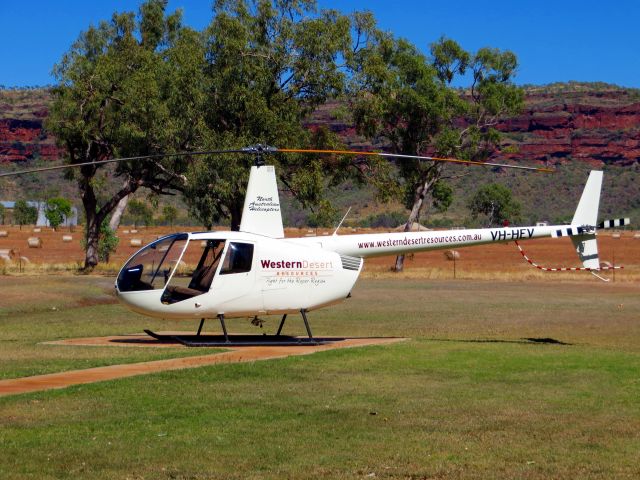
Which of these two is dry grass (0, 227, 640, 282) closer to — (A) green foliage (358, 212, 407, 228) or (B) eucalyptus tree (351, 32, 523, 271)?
Answer: (B) eucalyptus tree (351, 32, 523, 271)

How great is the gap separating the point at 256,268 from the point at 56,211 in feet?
346

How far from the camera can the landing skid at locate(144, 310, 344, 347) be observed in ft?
64.9

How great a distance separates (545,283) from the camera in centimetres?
4259

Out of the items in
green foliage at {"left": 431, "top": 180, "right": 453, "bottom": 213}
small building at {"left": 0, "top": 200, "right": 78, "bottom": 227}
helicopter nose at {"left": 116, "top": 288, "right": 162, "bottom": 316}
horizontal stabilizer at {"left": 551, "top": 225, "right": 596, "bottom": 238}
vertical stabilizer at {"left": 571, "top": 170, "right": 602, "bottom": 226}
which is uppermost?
green foliage at {"left": 431, "top": 180, "right": 453, "bottom": 213}

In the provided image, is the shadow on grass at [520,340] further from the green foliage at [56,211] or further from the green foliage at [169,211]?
the green foliage at [56,211]

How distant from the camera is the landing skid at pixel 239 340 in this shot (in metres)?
19.8

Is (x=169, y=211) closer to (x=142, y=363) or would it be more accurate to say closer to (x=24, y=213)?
(x=142, y=363)

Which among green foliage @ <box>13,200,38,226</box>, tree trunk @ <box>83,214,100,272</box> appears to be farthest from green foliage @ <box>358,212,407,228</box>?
tree trunk @ <box>83,214,100,272</box>

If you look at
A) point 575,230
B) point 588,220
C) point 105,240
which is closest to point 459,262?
point 105,240

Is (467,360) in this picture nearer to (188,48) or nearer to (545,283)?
(545,283)

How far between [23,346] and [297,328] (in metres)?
7.56

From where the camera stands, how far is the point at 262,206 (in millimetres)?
20281

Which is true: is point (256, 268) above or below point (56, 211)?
above

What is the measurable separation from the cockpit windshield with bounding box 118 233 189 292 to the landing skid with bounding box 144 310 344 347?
1.24 meters
